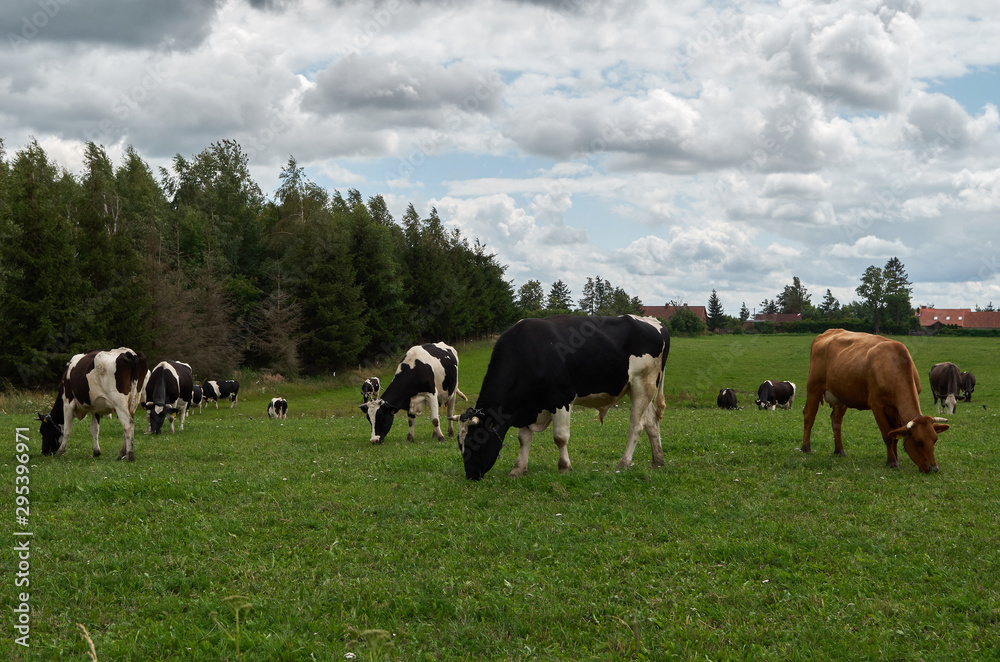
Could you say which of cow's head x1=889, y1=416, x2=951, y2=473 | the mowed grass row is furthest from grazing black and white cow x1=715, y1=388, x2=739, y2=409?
cow's head x1=889, y1=416, x2=951, y2=473

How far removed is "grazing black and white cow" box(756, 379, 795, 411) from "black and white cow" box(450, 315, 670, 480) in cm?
2968

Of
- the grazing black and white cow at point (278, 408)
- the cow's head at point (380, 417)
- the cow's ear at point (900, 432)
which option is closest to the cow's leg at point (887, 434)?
the cow's ear at point (900, 432)

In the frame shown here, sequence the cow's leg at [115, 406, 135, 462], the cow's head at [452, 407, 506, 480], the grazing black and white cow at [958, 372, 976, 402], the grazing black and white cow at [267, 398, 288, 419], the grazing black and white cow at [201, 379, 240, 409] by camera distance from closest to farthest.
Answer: the cow's head at [452, 407, 506, 480] → the cow's leg at [115, 406, 135, 462] → the grazing black and white cow at [267, 398, 288, 419] → the grazing black and white cow at [958, 372, 976, 402] → the grazing black and white cow at [201, 379, 240, 409]

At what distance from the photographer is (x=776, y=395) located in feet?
130

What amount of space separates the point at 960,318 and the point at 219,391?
143 metres

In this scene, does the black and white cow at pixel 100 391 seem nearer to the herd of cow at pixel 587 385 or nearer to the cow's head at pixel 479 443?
the herd of cow at pixel 587 385

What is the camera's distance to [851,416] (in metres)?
22.4

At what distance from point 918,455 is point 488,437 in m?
7.30

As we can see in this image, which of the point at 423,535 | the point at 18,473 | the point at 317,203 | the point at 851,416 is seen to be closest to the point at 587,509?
the point at 423,535

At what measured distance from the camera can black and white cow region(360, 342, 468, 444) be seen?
17.5 meters

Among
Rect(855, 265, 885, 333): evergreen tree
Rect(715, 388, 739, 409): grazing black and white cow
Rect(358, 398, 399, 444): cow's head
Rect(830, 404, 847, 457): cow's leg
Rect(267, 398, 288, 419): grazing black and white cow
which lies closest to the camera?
Rect(830, 404, 847, 457): cow's leg

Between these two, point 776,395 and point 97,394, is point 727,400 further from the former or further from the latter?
point 97,394

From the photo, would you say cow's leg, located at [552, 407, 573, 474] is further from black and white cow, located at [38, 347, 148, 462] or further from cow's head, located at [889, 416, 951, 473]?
black and white cow, located at [38, 347, 148, 462]

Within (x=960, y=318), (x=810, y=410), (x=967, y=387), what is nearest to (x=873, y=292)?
(x=960, y=318)
